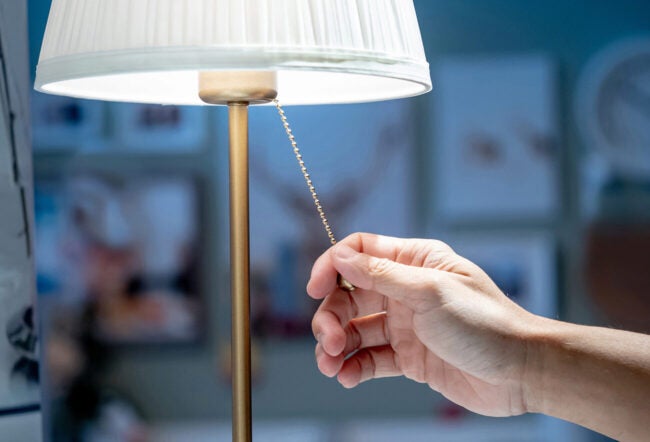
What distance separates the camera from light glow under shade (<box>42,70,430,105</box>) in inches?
39.5

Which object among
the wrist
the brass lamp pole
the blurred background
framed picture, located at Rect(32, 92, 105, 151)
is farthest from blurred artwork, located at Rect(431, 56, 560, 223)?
the brass lamp pole

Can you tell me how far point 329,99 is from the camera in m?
1.07

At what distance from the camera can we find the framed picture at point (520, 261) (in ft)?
8.13

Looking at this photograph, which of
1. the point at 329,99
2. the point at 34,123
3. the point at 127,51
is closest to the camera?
the point at 127,51

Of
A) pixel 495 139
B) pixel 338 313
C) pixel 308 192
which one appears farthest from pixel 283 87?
pixel 495 139

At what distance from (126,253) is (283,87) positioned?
148cm

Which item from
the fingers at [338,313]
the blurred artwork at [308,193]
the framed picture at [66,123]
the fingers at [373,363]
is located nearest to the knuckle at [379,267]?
the fingers at [338,313]

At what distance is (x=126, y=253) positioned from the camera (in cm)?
242

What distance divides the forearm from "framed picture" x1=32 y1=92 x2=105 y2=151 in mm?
1681

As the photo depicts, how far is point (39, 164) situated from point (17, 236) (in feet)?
2.63

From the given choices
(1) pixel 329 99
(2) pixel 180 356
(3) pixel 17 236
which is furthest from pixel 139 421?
(1) pixel 329 99

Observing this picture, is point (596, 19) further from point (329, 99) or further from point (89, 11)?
point (89, 11)

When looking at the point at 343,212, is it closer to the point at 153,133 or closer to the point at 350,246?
the point at 153,133

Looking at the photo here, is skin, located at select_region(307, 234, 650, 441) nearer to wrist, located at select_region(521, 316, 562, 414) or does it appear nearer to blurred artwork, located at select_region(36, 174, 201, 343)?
wrist, located at select_region(521, 316, 562, 414)
